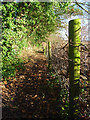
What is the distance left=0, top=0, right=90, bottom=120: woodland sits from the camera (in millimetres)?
2508

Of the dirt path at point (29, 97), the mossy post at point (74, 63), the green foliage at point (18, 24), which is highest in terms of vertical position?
the green foliage at point (18, 24)

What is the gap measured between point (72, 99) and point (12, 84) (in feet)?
8.99

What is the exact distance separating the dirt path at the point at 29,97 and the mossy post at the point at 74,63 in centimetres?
92

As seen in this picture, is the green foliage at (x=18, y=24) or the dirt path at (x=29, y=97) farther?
the green foliage at (x=18, y=24)

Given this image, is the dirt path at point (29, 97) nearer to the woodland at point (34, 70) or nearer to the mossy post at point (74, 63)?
the woodland at point (34, 70)

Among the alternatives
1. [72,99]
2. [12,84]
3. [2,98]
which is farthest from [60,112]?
[12,84]

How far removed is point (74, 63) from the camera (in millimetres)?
1839

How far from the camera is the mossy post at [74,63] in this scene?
1.79m

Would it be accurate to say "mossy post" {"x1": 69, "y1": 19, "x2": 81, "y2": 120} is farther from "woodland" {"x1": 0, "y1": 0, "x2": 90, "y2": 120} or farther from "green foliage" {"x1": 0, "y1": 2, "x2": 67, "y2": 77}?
"green foliage" {"x1": 0, "y1": 2, "x2": 67, "y2": 77}

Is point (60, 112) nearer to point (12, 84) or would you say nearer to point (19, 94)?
point (19, 94)

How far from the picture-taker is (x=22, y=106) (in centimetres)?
317

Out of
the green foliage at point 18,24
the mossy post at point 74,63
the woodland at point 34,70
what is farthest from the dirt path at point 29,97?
the mossy post at point 74,63

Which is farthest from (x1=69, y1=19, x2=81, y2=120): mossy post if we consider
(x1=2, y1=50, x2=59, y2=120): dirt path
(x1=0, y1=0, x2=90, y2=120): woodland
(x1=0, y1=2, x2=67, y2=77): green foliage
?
(x1=0, y1=2, x2=67, y2=77): green foliage

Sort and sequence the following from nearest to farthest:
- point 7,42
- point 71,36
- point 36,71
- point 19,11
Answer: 1. point 71,36
2. point 7,42
3. point 19,11
4. point 36,71
